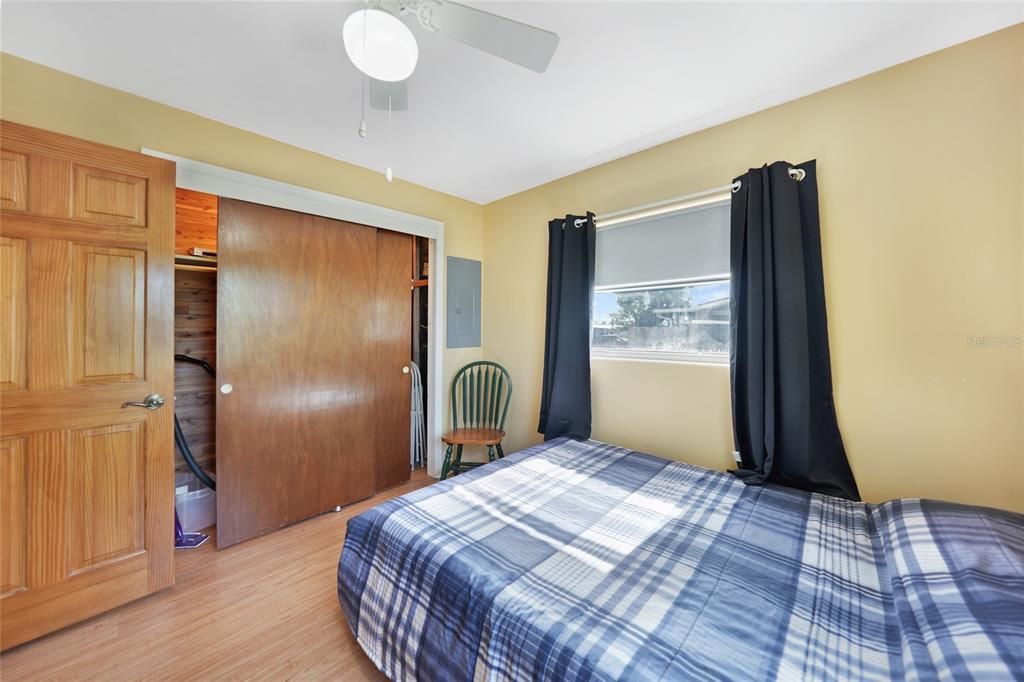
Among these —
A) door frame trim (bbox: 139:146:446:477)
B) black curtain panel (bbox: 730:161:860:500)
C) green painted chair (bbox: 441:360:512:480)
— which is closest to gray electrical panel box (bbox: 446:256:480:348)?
door frame trim (bbox: 139:146:446:477)

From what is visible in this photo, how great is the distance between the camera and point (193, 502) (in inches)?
95.4

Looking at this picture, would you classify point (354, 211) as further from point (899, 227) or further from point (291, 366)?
point (899, 227)

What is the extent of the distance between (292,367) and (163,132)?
55.2 inches

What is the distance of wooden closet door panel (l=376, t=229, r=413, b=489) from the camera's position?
288 centimetres

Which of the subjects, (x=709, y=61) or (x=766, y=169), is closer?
(x=709, y=61)

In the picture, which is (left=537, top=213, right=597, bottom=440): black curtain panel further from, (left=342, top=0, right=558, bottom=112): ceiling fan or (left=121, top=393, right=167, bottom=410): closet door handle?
(left=121, top=393, right=167, bottom=410): closet door handle

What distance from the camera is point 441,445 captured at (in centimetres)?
317

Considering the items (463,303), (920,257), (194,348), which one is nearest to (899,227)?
(920,257)

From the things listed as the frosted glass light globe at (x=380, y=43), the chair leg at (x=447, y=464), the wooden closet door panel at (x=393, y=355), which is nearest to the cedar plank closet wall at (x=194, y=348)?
the wooden closet door panel at (x=393, y=355)

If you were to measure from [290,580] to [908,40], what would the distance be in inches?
147

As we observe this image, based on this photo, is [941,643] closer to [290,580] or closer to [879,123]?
[879,123]

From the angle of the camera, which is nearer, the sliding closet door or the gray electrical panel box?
the sliding closet door

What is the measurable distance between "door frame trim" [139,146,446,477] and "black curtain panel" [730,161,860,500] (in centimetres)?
220

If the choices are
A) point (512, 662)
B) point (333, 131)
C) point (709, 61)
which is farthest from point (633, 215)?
Answer: point (512, 662)
